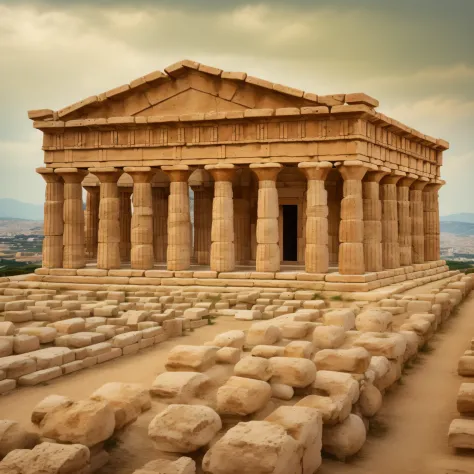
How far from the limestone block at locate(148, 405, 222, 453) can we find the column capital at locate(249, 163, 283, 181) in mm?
15431

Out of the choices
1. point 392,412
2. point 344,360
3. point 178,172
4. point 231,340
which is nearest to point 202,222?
point 178,172

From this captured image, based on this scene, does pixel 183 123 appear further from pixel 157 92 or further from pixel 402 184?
pixel 402 184

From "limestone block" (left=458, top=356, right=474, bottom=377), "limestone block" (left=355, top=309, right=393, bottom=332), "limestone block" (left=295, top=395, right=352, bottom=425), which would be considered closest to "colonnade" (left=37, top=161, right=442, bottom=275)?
"limestone block" (left=355, top=309, right=393, bottom=332)

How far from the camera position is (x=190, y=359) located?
9.44 meters

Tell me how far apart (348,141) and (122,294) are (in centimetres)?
975

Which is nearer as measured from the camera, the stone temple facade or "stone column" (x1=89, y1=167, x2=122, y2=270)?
the stone temple facade

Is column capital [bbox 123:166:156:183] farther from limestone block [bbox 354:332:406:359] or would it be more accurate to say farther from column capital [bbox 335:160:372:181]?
limestone block [bbox 354:332:406:359]

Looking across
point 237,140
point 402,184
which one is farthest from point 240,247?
point 402,184

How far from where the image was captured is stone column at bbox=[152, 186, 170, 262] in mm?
28547

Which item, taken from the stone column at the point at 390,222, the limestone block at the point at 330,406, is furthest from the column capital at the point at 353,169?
the limestone block at the point at 330,406

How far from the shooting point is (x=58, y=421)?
256 inches

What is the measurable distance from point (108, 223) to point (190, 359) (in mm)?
14555

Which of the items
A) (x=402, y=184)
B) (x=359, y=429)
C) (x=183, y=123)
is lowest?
(x=359, y=429)

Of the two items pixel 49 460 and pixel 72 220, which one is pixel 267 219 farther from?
pixel 49 460
